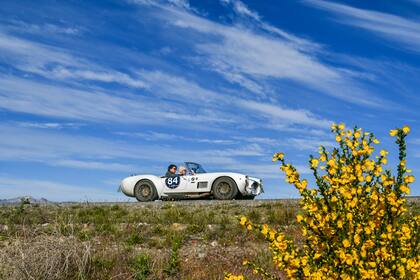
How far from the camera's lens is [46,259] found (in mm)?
7934

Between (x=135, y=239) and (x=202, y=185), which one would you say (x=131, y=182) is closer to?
(x=202, y=185)

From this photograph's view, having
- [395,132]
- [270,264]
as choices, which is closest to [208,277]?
[270,264]

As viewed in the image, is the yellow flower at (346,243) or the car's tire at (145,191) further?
the car's tire at (145,191)

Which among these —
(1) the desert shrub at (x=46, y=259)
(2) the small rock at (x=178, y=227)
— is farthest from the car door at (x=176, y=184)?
(1) the desert shrub at (x=46, y=259)

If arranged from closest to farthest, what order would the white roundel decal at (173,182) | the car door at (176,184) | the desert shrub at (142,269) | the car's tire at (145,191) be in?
the desert shrub at (142,269)
the car door at (176,184)
the white roundel decal at (173,182)
the car's tire at (145,191)

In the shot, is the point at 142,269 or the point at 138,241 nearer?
the point at 142,269

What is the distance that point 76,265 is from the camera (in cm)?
831

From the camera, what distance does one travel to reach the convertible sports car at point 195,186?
21.2 meters

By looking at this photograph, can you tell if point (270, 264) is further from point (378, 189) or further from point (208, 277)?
point (378, 189)

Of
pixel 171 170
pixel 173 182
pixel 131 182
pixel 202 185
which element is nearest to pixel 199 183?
pixel 202 185

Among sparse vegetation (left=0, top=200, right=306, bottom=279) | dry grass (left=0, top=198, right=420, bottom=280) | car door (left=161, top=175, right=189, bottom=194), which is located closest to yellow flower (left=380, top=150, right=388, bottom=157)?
dry grass (left=0, top=198, right=420, bottom=280)

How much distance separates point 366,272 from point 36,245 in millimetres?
5256

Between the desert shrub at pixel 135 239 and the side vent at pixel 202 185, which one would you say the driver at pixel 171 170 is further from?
the desert shrub at pixel 135 239

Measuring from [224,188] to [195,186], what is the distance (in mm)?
1227
